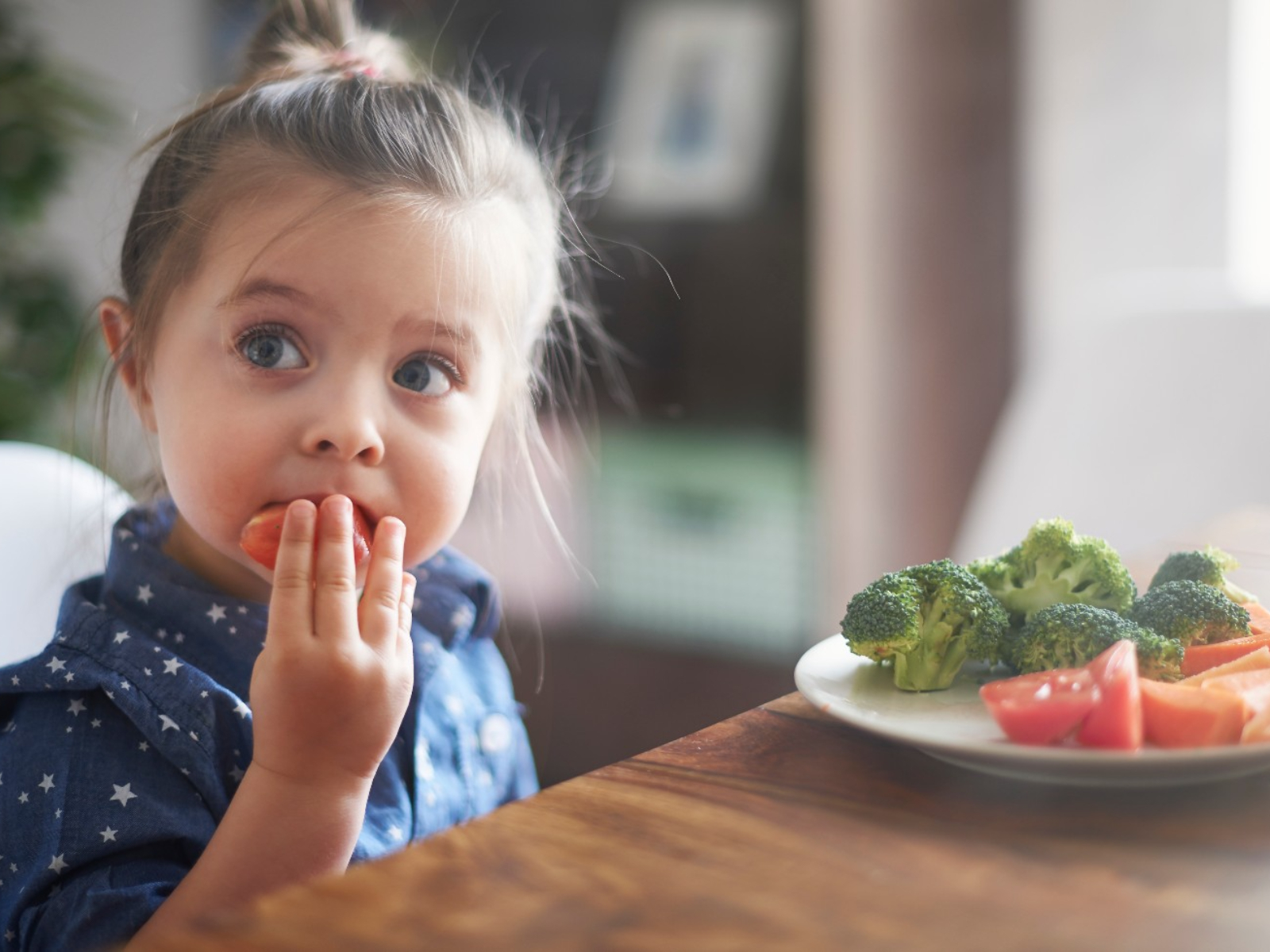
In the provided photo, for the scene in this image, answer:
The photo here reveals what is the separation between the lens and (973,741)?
0.62 meters

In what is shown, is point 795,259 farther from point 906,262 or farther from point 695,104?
point 695,104

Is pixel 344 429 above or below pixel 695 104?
below

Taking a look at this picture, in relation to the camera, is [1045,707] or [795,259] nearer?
[1045,707]

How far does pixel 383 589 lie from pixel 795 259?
6.87 feet

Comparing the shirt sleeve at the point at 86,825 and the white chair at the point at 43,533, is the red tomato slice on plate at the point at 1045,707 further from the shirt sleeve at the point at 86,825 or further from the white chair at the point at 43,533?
the white chair at the point at 43,533

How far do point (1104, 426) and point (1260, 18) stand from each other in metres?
1.04

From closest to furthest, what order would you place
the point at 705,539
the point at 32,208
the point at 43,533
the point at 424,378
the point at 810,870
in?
the point at 810,870
the point at 424,378
the point at 43,533
the point at 32,208
the point at 705,539

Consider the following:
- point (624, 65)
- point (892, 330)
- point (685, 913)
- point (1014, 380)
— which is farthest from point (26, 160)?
point (685, 913)

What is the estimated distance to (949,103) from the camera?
8.76ft

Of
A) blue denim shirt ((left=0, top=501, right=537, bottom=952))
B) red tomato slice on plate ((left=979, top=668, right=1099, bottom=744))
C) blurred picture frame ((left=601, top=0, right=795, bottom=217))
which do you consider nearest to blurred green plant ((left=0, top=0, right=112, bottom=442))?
blurred picture frame ((left=601, top=0, right=795, bottom=217))

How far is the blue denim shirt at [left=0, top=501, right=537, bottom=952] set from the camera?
85cm

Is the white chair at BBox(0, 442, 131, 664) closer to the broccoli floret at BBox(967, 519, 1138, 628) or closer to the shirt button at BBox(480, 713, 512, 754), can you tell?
the shirt button at BBox(480, 713, 512, 754)

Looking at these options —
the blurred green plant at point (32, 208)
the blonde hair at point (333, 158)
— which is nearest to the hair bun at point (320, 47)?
the blonde hair at point (333, 158)

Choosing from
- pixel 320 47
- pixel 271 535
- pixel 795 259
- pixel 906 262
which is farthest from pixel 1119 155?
pixel 271 535
